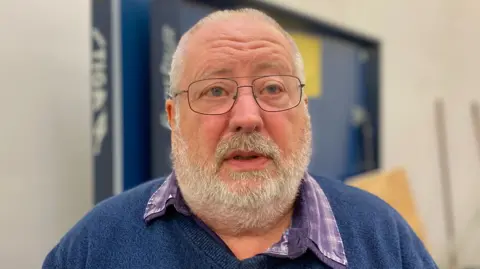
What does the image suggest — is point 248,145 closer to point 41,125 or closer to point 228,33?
point 228,33

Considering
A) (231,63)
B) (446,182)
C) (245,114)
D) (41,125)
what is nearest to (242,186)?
(245,114)

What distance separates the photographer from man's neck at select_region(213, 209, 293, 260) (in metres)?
0.98

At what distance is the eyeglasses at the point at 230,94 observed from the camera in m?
0.96

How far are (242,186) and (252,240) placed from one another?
0.46 ft

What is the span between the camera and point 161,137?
121 cm

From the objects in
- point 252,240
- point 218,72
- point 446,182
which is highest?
point 218,72

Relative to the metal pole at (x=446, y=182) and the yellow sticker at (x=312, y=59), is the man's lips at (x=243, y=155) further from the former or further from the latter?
the metal pole at (x=446, y=182)

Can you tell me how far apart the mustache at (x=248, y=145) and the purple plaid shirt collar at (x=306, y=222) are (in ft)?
0.48

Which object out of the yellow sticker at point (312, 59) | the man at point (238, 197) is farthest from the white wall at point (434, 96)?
the man at point (238, 197)

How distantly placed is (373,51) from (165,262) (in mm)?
1688

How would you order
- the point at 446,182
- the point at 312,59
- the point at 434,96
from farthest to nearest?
1. the point at 434,96
2. the point at 446,182
3. the point at 312,59

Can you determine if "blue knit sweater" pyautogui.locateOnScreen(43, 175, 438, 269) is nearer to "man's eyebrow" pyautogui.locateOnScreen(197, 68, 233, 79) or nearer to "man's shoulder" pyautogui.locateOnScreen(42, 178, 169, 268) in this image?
"man's shoulder" pyautogui.locateOnScreen(42, 178, 169, 268)

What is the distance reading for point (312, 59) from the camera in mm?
1852

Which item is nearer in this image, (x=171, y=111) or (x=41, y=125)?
(x=171, y=111)
